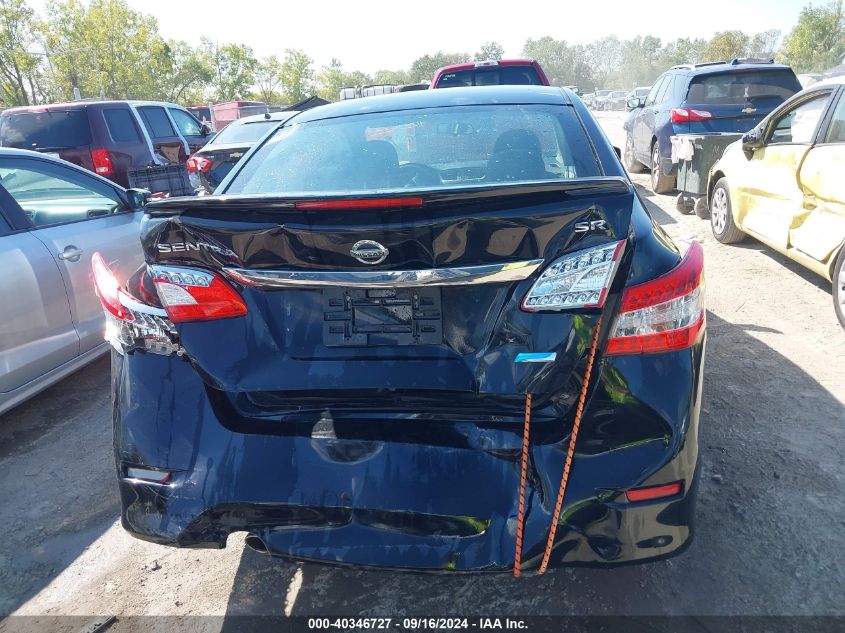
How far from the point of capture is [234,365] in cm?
202

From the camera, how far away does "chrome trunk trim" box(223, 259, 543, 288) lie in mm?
1857

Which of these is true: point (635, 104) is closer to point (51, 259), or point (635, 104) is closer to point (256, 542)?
point (51, 259)

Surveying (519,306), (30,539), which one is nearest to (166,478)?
(519,306)

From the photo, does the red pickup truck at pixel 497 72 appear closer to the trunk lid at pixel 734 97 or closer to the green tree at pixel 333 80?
the trunk lid at pixel 734 97

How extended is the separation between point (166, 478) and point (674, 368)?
1.58 meters

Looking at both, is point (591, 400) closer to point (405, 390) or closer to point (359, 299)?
point (405, 390)

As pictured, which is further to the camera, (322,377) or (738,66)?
(738,66)

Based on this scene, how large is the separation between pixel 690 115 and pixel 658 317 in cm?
825

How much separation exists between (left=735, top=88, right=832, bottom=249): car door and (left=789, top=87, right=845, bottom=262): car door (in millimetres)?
94

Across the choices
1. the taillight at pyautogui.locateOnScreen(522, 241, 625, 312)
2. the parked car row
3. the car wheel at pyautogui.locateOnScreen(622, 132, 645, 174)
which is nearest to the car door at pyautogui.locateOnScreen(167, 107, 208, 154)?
the parked car row

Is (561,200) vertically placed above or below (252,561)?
above

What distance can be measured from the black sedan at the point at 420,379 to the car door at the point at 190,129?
39.3 feet

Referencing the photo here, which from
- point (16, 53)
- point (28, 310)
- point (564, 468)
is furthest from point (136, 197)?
point (16, 53)

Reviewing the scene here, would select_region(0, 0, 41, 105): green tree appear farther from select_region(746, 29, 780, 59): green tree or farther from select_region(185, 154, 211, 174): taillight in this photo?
select_region(746, 29, 780, 59): green tree
